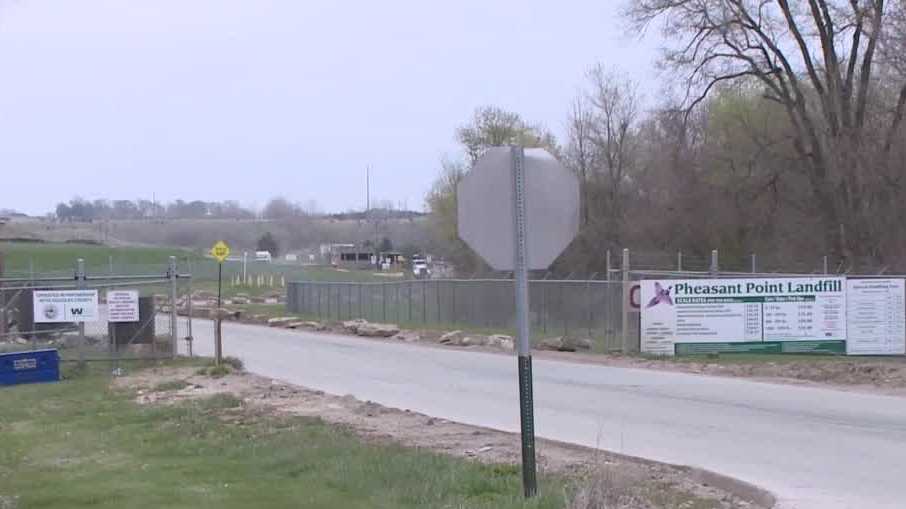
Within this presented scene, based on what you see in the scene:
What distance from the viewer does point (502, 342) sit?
33844 mm

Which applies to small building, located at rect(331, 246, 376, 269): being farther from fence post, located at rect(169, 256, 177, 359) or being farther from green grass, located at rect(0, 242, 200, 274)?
fence post, located at rect(169, 256, 177, 359)

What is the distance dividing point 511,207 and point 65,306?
65.9ft

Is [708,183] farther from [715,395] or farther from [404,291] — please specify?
[715,395]

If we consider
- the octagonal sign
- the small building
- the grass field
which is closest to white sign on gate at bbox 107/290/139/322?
the octagonal sign

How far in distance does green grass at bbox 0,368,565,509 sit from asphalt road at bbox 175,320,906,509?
108 inches

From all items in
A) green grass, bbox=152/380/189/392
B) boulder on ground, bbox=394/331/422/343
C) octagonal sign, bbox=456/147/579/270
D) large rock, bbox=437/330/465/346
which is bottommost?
boulder on ground, bbox=394/331/422/343

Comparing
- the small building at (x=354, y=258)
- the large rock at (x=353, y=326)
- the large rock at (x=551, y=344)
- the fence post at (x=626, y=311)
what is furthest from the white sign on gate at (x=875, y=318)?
the small building at (x=354, y=258)

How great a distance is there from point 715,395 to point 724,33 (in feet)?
89.6

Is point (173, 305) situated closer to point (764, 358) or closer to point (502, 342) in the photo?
point (502, 342)

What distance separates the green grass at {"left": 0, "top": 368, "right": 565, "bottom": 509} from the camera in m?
9.38

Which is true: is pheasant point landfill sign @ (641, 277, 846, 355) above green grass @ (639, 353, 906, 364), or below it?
above

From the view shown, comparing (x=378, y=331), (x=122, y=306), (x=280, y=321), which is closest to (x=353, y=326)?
(x=378, y=331)

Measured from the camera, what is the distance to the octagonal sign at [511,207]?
821 centimetres

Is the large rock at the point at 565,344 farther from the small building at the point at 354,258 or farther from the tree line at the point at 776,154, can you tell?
the small building at the point at 354,258
